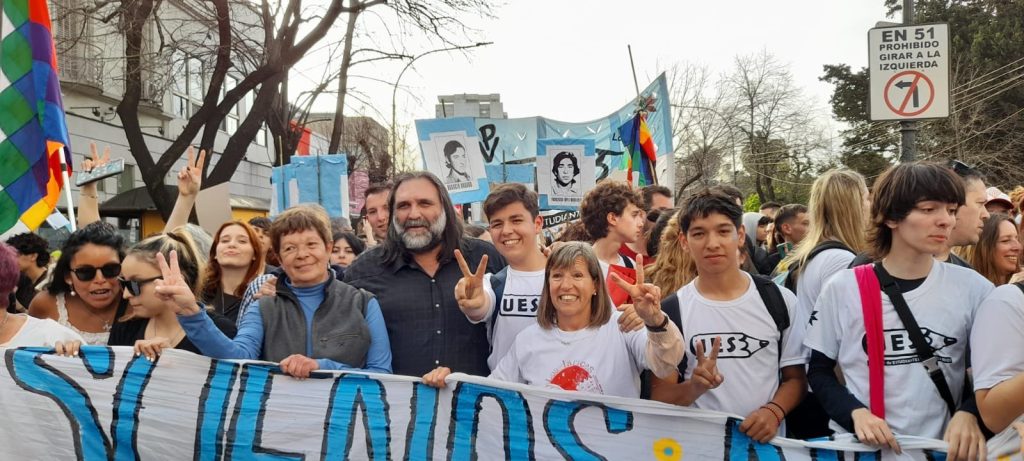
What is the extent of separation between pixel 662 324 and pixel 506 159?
1262 cm

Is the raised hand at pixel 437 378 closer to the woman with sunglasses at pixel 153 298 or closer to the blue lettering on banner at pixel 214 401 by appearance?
the blue lettering on banner at pixel 214 401

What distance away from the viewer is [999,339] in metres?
2.38

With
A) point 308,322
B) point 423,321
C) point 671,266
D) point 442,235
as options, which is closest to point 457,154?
point 671,266

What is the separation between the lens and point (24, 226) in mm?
5125

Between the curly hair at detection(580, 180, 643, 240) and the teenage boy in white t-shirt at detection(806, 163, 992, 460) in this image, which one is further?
the curly hair at detection(580, 180, 643, 240)

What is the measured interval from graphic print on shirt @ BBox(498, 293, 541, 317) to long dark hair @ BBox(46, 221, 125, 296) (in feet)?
6.05

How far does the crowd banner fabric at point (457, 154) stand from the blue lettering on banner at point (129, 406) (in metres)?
6.10

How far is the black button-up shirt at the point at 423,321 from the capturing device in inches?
135

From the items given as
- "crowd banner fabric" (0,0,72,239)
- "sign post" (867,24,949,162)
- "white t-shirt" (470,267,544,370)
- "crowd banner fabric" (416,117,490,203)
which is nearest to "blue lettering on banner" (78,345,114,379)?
"white t-shirt" (470,267,544,370)

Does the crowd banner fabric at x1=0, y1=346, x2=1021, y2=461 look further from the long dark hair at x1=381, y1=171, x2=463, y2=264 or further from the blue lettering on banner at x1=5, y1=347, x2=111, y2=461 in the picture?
the long dark hair at x1=381, y1=171, x2=463, y2=264

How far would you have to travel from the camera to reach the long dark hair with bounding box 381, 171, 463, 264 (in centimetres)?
362

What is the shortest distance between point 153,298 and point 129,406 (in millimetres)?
458

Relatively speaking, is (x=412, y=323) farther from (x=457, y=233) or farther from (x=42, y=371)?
(x=42, y=371)

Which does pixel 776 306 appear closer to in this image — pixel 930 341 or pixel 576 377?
pixel 930 341
